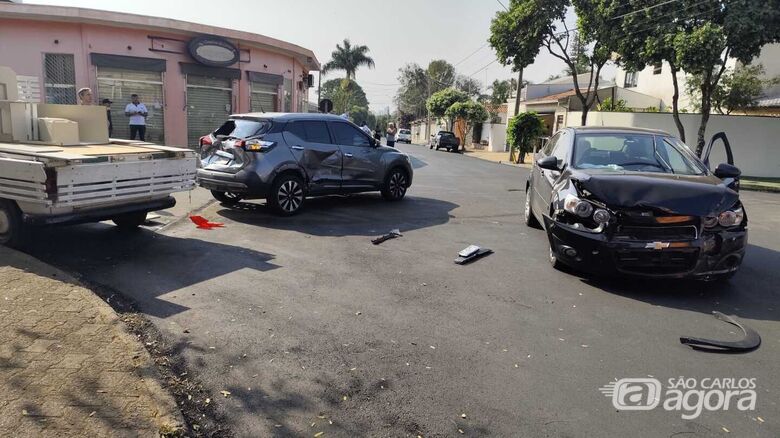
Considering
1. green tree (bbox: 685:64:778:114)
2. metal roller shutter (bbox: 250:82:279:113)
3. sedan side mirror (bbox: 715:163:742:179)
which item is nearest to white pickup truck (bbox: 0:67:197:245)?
sedan side mirror (bbox: 715:163:742:179)

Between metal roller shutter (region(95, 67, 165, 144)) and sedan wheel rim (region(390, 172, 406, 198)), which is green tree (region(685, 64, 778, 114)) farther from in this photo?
metal roller shutter (region(95, 67, 165, 144))

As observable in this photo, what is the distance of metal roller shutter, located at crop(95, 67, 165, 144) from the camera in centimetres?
1716

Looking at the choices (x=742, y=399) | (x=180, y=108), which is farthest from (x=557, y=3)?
(x=742, y=399)

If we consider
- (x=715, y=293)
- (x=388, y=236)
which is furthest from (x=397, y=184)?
(x=715, y=293)

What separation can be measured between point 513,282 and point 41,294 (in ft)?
14.8

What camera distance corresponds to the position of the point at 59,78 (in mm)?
16688

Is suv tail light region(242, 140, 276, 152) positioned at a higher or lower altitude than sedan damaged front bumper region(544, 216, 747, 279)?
higher

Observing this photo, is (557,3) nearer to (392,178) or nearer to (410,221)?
(392,178)

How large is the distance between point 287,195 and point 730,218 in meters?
6.22

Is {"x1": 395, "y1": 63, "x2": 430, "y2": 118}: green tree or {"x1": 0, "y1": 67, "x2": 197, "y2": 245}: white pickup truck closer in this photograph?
{"x1": 0, "y1": 67, "x2": 197, "y2": 245}: white pickup truck

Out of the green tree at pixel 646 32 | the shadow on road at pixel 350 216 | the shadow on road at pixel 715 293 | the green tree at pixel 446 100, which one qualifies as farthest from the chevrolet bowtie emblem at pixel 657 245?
the green tree at pixel 446 100

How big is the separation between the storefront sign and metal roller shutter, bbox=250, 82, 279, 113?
158cm

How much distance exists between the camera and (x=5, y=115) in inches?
275

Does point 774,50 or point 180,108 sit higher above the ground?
point 774,50
